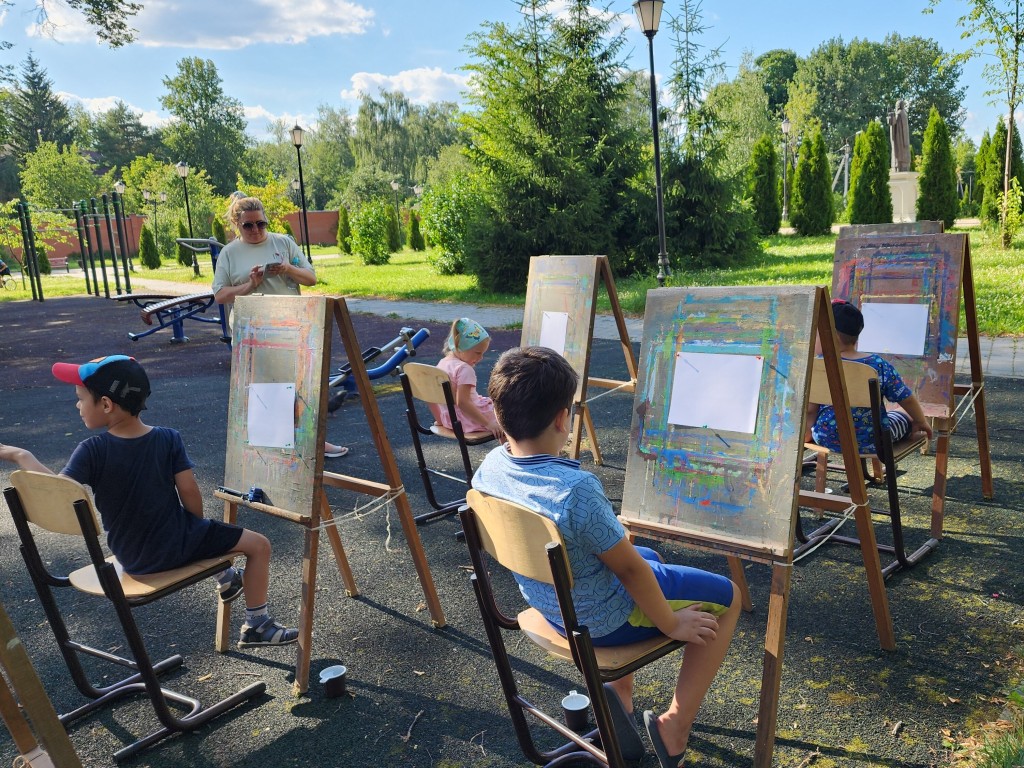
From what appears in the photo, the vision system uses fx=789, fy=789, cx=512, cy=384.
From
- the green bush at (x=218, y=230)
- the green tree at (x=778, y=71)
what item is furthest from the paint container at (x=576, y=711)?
the green tree at (x=778, y=71)

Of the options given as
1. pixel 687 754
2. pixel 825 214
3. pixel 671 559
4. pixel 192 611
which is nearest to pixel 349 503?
pixel 192 611

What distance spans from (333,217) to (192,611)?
54.8m

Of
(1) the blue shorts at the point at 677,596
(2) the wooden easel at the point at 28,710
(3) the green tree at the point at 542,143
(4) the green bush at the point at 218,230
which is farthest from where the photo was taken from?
(4) the green bush at the point at 218,230

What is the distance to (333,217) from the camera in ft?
183

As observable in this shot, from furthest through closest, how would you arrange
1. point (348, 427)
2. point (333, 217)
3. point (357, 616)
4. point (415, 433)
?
point (333, 217) → point (348, 427) → point (415, 433) → point (357, 616)

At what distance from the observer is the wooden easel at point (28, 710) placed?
1873mm

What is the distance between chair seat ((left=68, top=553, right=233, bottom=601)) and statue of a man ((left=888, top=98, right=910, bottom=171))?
28552 mm

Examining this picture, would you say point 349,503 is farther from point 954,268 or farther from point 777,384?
point 954,268

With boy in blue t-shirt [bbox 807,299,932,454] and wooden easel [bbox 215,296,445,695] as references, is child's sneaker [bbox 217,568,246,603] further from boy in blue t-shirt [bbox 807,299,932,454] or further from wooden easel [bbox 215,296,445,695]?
boy in blue t-shirt [bbox 807,299,932,454]

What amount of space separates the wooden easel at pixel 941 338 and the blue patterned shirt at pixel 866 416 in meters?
0.55

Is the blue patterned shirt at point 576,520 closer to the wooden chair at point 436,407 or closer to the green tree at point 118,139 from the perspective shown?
the wooden chair at point 436,407

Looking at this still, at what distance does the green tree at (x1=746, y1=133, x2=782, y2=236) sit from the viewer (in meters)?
27.4

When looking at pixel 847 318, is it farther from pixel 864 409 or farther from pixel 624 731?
pixel 624 731

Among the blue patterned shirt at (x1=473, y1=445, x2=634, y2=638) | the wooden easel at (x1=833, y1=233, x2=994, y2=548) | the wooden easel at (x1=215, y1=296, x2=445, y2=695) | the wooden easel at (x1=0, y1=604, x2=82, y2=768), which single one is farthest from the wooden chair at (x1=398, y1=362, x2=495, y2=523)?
the wooden easel at (x1=0, y1=604, x2=82, y2=768)
